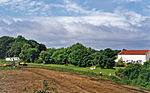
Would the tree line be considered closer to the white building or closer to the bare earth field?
the white building

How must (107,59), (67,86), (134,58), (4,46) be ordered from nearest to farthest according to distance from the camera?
(67,86) < (107,59) < (134,58) < (4,46)

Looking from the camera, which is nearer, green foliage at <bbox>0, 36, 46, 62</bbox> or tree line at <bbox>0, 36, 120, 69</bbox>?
tree line at <bbox>0, 36, 120, 69</bbox>

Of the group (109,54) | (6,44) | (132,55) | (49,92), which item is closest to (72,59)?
(109,54)

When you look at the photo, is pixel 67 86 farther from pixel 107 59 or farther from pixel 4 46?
pixel 4 46

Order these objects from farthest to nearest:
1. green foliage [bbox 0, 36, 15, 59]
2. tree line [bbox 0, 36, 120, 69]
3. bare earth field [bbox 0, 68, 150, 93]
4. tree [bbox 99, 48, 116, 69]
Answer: green foliage [bbox 0, 36, 15, 59] < tree line [bbox 0, 36, 120, 69] < tree [bbox 99, 48, 116, 69] < bare earth field [bbox 0, 68, 150, 93]

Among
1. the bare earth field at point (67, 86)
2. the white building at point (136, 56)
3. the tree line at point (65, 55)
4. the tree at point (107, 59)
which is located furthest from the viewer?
the white building at point (136, 56)

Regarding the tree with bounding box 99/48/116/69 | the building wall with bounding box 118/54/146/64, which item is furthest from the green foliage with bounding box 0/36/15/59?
the tree with bounding box 99/48/116/69

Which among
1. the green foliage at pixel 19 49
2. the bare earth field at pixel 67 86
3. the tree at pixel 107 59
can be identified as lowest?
the bare earth field at pixel 67 86

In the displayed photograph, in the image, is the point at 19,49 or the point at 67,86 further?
the point at 19,49

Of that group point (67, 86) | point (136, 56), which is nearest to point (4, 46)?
point (136, 56)

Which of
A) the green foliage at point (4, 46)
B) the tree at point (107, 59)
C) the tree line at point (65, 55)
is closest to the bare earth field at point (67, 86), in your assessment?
the tree at point (107, 59)

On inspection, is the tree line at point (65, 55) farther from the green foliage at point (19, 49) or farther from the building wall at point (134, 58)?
the building wall at point (134, 58)

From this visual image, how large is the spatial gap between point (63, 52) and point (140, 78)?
47578 millimetres

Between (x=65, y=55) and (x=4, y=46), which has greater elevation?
(x=4, y=46)
